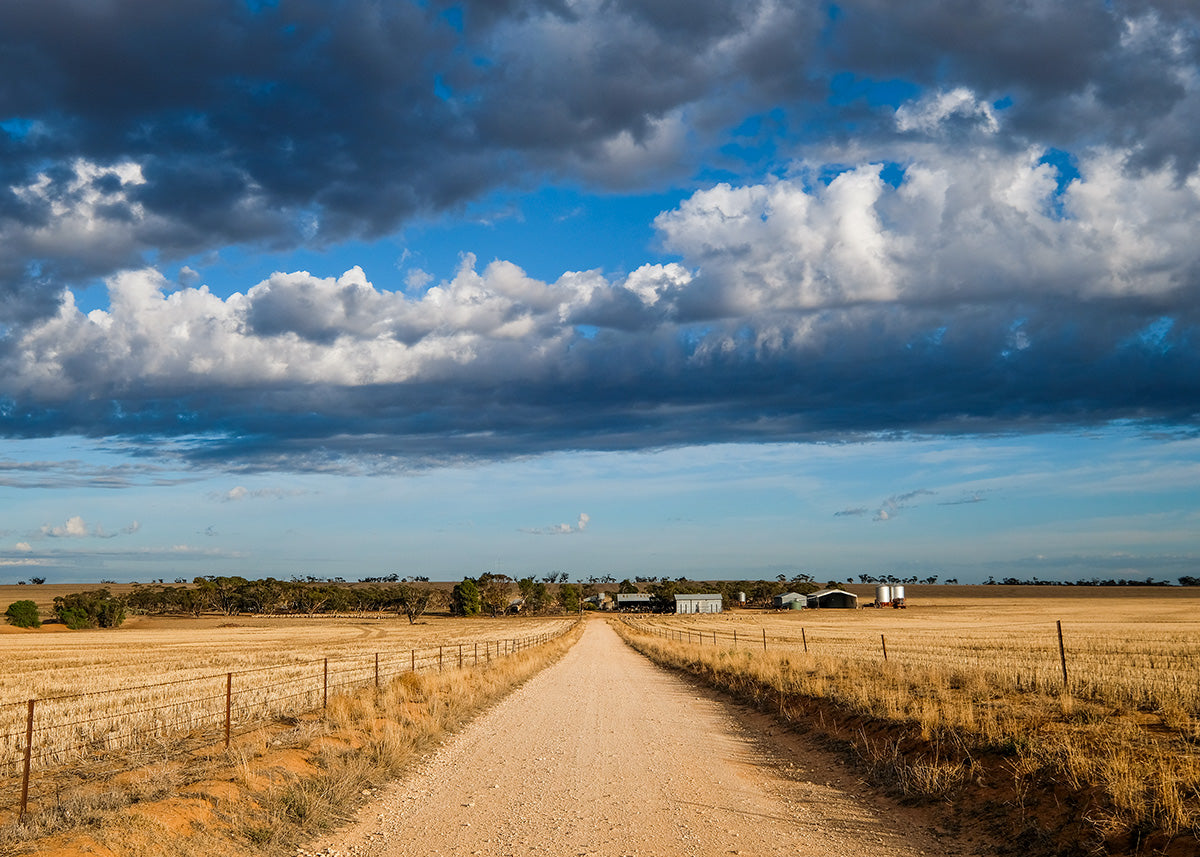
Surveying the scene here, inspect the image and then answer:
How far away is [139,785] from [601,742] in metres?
8.01

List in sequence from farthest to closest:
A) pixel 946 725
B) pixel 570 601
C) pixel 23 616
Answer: pixel 570 601
pixel 23 616
pixel 946 725

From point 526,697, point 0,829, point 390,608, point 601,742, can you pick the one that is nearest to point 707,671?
point 526,697

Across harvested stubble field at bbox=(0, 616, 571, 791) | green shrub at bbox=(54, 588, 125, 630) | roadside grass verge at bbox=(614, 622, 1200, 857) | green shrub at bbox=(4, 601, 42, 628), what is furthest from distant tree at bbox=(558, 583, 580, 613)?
roadside grass verge at bbox=(614, 622, 1200, 857)

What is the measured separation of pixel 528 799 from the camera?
11.3 metres

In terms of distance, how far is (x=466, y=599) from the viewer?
159 meters

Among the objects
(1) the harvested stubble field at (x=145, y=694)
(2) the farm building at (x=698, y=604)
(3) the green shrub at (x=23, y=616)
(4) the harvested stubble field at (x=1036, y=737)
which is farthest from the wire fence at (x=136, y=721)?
(2) the farm building at (x=698, y=604)

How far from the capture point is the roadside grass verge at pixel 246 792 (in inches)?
333

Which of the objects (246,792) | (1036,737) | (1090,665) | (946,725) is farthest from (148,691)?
(1090,665)

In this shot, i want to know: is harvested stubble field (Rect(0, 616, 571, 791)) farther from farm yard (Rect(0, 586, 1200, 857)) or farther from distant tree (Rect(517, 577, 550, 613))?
distant tree (Rect(517, 577, 550, 613))

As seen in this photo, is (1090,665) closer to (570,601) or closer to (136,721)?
(136,721)

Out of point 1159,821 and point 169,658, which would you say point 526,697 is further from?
point 169,658

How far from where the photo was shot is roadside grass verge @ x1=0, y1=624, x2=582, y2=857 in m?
8.45

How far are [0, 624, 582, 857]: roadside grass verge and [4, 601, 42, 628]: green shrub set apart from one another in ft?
358

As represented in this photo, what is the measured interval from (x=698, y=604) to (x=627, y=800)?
523 ft
